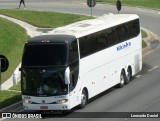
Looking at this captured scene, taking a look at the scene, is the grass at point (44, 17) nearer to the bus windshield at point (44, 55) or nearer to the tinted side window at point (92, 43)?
the tinted side window at point (92, 43)

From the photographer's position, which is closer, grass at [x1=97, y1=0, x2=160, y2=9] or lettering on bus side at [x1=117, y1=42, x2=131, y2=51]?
lettering on bus side at [x1=117, y1=42, x2=131, y2=51]

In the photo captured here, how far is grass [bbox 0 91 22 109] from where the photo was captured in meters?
24.8

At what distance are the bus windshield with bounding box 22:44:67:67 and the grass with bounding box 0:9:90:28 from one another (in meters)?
23.7

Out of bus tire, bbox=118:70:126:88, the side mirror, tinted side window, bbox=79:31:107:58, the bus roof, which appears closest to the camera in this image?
the side mirror

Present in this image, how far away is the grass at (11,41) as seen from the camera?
1362 inches

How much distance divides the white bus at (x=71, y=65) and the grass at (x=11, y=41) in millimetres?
6035

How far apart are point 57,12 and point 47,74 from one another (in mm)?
34136

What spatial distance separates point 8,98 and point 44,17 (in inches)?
1092

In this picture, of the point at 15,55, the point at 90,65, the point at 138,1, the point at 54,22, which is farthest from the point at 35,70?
the point at 138,1

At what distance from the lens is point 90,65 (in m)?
25.7

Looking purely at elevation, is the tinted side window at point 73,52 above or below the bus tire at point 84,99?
above

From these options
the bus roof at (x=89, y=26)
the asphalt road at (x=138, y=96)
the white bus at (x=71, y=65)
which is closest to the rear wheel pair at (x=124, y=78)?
the white bus at (x=71, y=65)

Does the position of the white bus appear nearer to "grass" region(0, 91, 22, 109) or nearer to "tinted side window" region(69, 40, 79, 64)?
"tinted side window" region(69, 40, 79, 64)

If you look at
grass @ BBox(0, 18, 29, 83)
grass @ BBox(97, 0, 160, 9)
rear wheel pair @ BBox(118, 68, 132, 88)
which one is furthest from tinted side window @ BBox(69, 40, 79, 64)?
grass @ BBox(97, 0, 160, 9)
